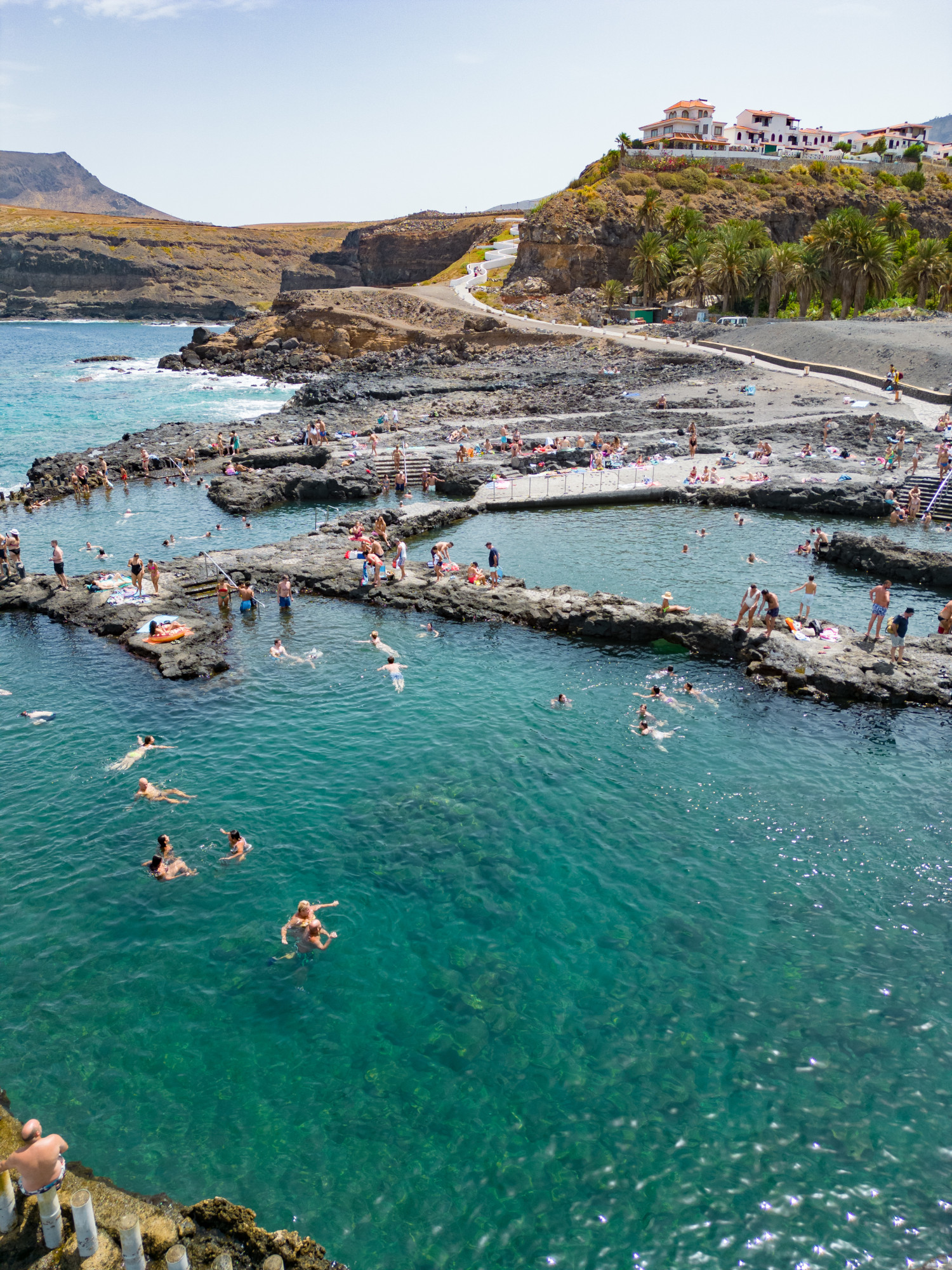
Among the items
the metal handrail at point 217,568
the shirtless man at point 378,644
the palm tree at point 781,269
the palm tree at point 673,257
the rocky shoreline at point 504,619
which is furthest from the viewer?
the palm tree at point 673,257

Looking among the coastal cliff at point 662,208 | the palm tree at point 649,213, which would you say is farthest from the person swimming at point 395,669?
the palm tree at point 649,213

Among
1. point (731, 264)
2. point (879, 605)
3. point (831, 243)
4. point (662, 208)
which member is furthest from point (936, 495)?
point (662, 208)

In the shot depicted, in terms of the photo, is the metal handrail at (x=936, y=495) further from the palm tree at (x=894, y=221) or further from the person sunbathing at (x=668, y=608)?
the palm tree at (x=894, y=221)

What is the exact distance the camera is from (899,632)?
2545 cm

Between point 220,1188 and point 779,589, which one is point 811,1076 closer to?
point 220,1188

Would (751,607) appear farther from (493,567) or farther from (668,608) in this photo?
(493,567)

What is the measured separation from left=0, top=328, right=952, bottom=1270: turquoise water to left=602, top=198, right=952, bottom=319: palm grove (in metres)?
76.7

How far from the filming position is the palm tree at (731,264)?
300ft

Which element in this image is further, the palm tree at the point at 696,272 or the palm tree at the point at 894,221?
the palm tree at the point at 894,221

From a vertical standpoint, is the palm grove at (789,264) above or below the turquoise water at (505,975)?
above

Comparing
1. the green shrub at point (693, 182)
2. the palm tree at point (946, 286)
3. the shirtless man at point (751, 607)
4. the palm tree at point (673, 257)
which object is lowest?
the shirtless man at point (751, 607)

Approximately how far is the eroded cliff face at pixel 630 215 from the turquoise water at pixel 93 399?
4522cm

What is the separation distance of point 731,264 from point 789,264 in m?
6.85

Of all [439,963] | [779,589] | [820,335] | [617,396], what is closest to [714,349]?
[820,335]
